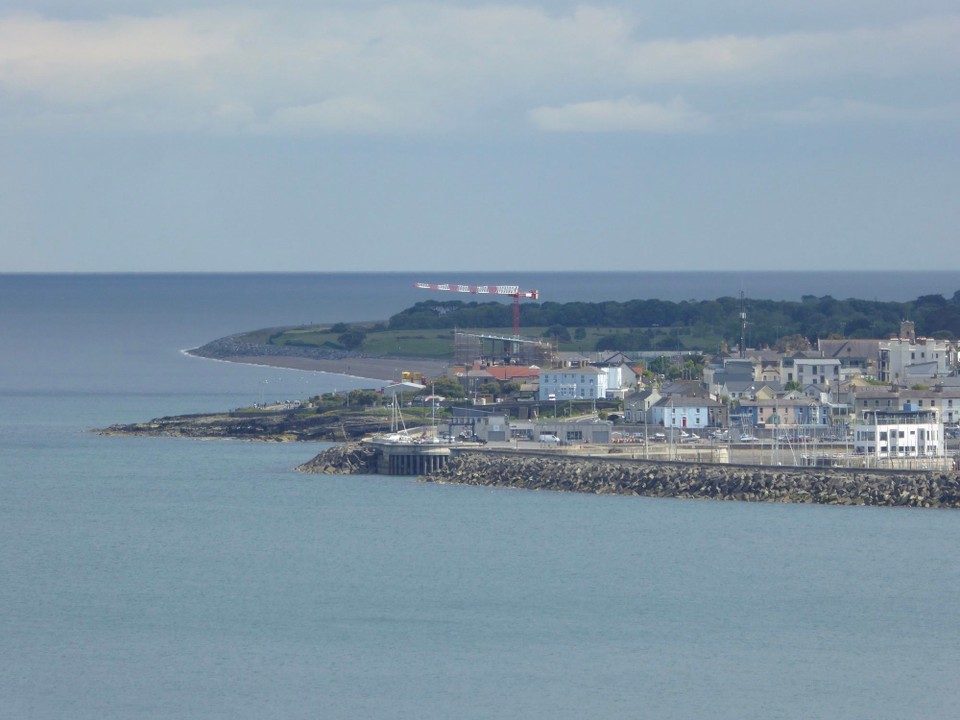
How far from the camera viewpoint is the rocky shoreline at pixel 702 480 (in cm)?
4616

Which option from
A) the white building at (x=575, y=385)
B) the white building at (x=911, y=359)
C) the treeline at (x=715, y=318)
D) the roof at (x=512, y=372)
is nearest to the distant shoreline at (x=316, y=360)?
the roof at (x=512, y=372)

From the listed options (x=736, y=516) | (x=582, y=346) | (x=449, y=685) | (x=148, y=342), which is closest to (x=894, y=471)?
(x=736, y=516)

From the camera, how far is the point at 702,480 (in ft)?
159

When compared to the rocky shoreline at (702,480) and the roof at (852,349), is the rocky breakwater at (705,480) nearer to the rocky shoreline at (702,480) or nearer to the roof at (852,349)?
the rocky shoreline at (702,480)

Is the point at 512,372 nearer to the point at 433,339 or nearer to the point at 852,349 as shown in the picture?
the point at 852,349

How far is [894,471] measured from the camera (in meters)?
47.2

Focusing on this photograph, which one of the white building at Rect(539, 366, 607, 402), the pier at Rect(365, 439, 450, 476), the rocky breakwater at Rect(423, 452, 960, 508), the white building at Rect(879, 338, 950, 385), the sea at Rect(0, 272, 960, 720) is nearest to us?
the sea at Rect(0, 272, 960, 720)

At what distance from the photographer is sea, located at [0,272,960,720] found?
1166 inches

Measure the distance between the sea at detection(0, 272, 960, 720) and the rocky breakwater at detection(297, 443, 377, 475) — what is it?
0.91m

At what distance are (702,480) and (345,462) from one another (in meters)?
Answer: 11.0

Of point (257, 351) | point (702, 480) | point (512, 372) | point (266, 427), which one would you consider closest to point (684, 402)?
point (702, 480)

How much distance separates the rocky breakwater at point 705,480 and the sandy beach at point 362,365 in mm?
36062

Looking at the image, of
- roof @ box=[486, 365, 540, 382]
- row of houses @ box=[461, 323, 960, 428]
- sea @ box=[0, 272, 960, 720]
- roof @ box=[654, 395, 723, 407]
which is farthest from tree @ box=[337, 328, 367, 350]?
sea @ box=[0, 272, 960, 720]

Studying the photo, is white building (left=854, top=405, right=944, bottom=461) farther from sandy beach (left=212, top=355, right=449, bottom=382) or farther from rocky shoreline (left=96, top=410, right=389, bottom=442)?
sandy beach (left=212, top=355, right=449, bottom=382)
